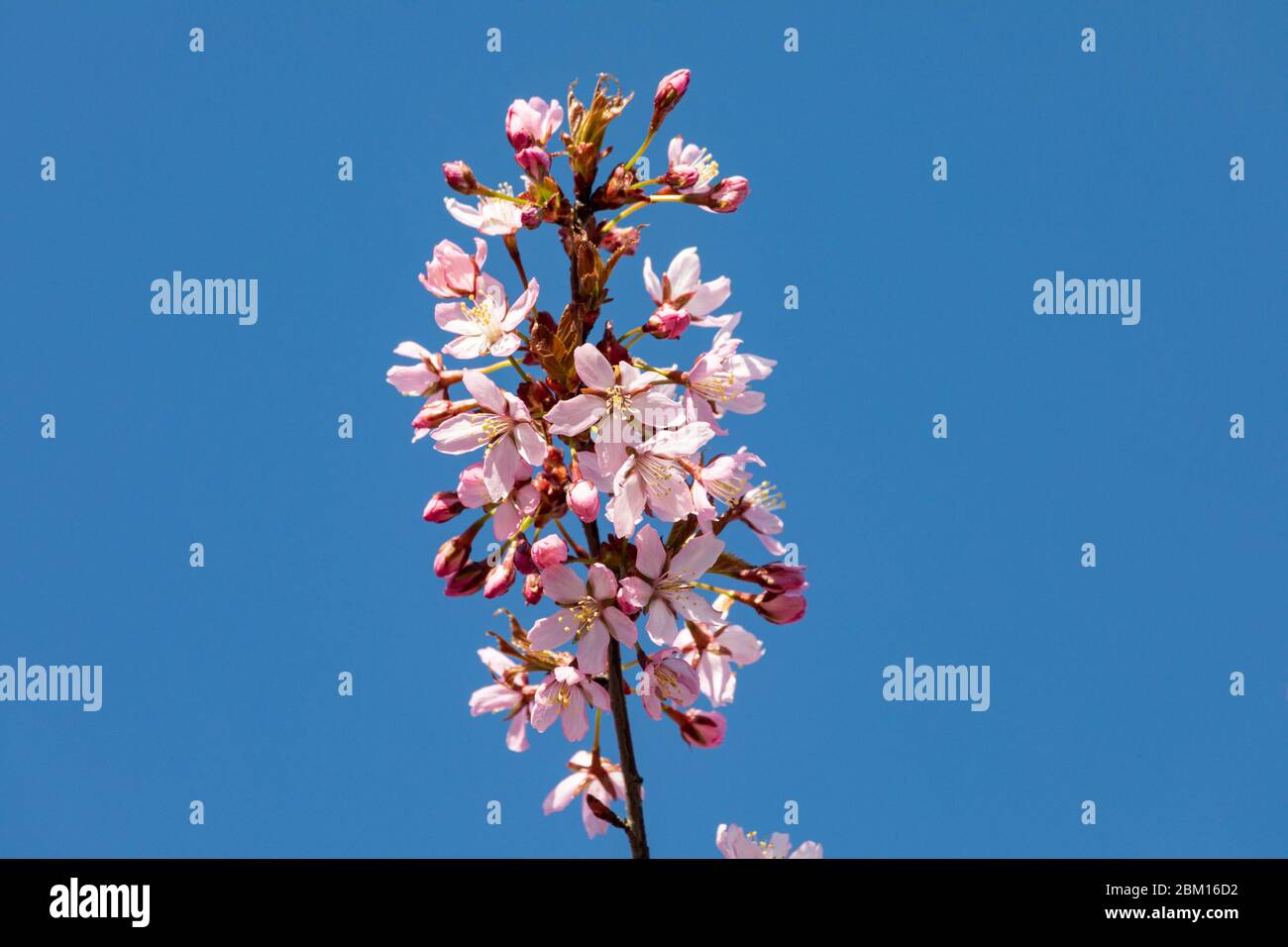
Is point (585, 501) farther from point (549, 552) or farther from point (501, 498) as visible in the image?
point (501, 498)

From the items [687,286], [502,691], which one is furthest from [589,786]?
[687,286]

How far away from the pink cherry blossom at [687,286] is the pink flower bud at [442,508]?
2.61ft

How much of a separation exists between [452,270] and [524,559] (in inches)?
32.0

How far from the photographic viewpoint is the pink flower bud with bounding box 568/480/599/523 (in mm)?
2414

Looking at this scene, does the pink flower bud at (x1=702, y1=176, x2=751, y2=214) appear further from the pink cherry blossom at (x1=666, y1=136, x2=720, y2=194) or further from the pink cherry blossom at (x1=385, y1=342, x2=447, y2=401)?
the pink cherry blossom at (x1=385, y1=342, x2=447, y2=401)

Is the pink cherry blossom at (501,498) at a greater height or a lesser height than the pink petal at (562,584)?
greater

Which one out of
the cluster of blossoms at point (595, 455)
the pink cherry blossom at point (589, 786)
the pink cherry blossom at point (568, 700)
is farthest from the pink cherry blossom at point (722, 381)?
the pink cherry blossom at point (589, 786)

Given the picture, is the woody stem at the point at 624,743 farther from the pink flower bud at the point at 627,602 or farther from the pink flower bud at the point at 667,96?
the pink flower bud at the point at 667,96

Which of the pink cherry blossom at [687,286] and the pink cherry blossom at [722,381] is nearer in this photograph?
the pink cherry blossom at [722,381]

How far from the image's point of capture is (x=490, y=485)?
2.54 m

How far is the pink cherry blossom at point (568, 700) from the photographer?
2.61 m

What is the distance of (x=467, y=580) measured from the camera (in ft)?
9.00

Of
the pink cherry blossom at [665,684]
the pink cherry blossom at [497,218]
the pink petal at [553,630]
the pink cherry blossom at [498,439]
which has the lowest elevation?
the pink cherry blossom at [665,684]
